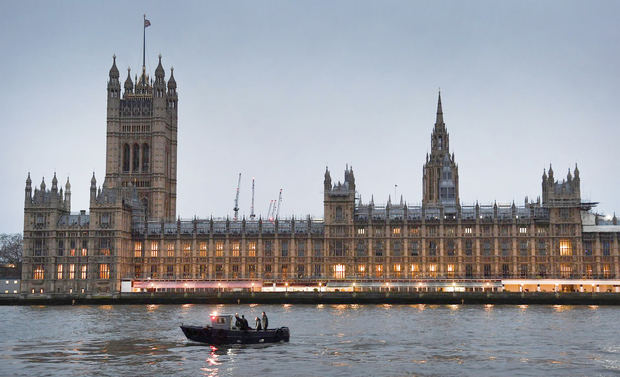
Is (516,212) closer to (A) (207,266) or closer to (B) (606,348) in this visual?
(A) (207,266)

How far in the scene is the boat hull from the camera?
76688 mm

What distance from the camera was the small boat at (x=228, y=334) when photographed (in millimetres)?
76688

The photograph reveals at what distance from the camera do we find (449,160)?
655ft

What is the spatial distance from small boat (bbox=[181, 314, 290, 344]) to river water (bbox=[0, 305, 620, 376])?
2.95ft

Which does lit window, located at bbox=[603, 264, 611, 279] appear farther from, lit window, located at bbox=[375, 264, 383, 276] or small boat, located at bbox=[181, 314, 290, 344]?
small boat, located at bbox=[181, 314, 290, 344]

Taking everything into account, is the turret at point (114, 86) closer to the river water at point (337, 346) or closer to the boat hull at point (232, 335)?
the river water at point (337, 346)

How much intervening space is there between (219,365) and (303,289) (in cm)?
9584

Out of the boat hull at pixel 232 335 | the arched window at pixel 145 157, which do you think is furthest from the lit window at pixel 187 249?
the boat hull at pixel 232 335

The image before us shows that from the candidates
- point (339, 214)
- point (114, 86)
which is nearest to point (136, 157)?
point (114, 86)

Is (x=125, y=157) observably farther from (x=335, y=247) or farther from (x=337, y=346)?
(x=337, y=346)

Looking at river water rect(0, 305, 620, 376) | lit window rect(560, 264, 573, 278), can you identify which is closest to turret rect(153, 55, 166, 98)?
river water rect(0, 305, 620, 376)

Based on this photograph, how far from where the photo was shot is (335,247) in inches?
6506

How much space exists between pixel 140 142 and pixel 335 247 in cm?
5370

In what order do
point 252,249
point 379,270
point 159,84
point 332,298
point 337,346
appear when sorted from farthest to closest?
point 159,84, point 252,249, point 379,270, point 332,298, point 337,346
